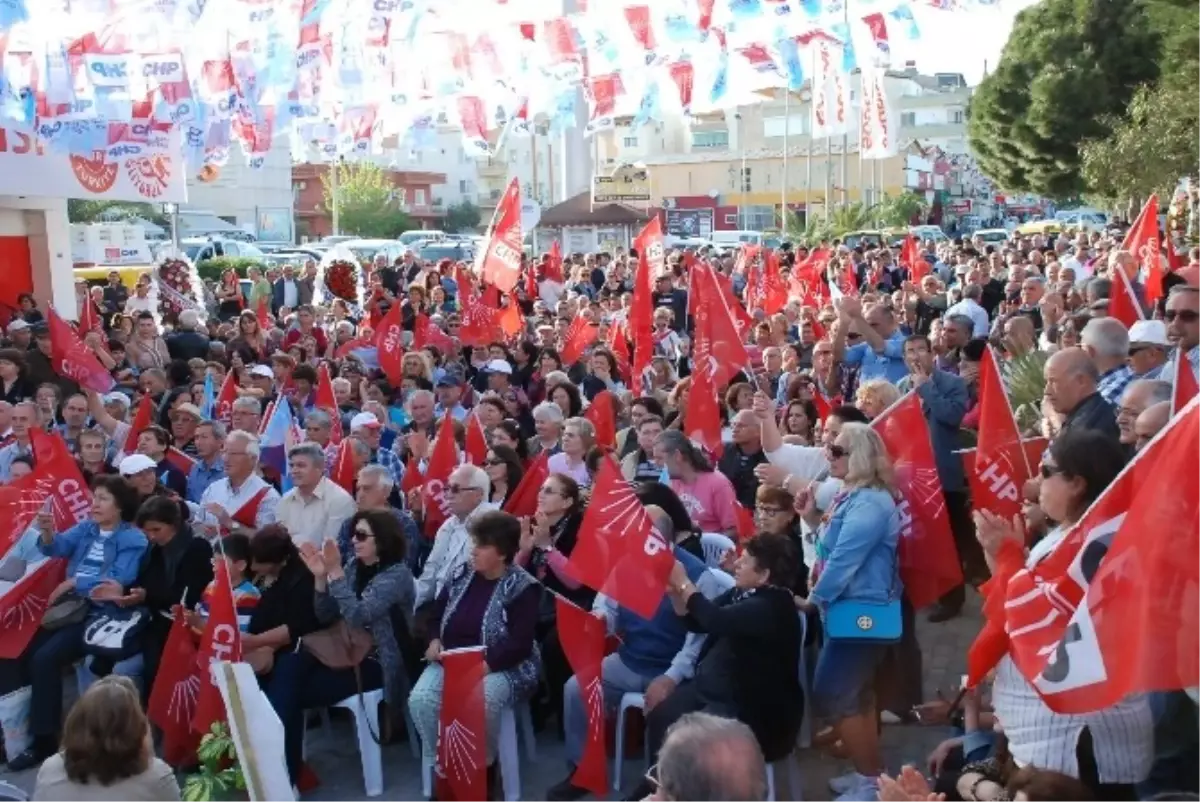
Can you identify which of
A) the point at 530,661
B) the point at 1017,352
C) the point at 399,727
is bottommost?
the point at 399,727

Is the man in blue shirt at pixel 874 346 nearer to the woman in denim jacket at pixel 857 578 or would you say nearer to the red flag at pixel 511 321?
the woman in denim jacket at pixel 857 578

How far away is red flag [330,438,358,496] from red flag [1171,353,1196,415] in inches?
202

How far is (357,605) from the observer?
6.19 metres

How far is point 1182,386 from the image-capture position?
5.08 metres

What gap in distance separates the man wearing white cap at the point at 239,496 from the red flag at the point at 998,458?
4.00 m

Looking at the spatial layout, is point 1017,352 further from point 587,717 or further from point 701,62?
point 701,62

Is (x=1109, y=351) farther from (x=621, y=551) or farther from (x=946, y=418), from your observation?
(x=621, y=551)

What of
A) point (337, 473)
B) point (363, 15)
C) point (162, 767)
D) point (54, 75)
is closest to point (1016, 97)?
point (363, 15)

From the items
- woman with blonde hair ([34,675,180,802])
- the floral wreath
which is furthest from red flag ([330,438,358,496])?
the floral wreath

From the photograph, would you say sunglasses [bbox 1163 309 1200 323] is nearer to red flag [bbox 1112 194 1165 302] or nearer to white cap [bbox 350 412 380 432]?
white cap [bbox 350 412 380 432]

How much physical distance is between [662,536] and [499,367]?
6030 mm

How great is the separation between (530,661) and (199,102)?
49.3 feet

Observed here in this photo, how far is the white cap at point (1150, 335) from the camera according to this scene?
21.3 feet

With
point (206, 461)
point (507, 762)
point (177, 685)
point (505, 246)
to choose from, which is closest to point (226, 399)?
point (206, 461)
